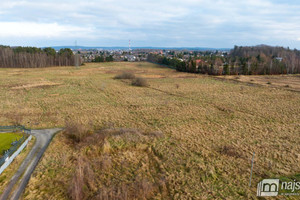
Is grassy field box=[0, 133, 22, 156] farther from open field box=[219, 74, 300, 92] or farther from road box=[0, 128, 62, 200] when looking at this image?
open field box=[219, 74, 300, 92]

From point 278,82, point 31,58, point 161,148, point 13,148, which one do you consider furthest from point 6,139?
point 31,58

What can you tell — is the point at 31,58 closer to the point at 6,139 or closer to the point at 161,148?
the point at 6,139

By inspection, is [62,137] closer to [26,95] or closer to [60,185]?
[60,185]

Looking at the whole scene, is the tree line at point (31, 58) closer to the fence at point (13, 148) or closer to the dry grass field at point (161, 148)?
the dry grass field at point (161, 148)

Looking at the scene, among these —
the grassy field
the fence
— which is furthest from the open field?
the grassy field

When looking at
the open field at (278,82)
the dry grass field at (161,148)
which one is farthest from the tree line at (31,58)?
the open field at (278,82)

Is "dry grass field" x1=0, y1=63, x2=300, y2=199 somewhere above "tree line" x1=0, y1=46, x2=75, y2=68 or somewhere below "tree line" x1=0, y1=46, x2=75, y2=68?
below
